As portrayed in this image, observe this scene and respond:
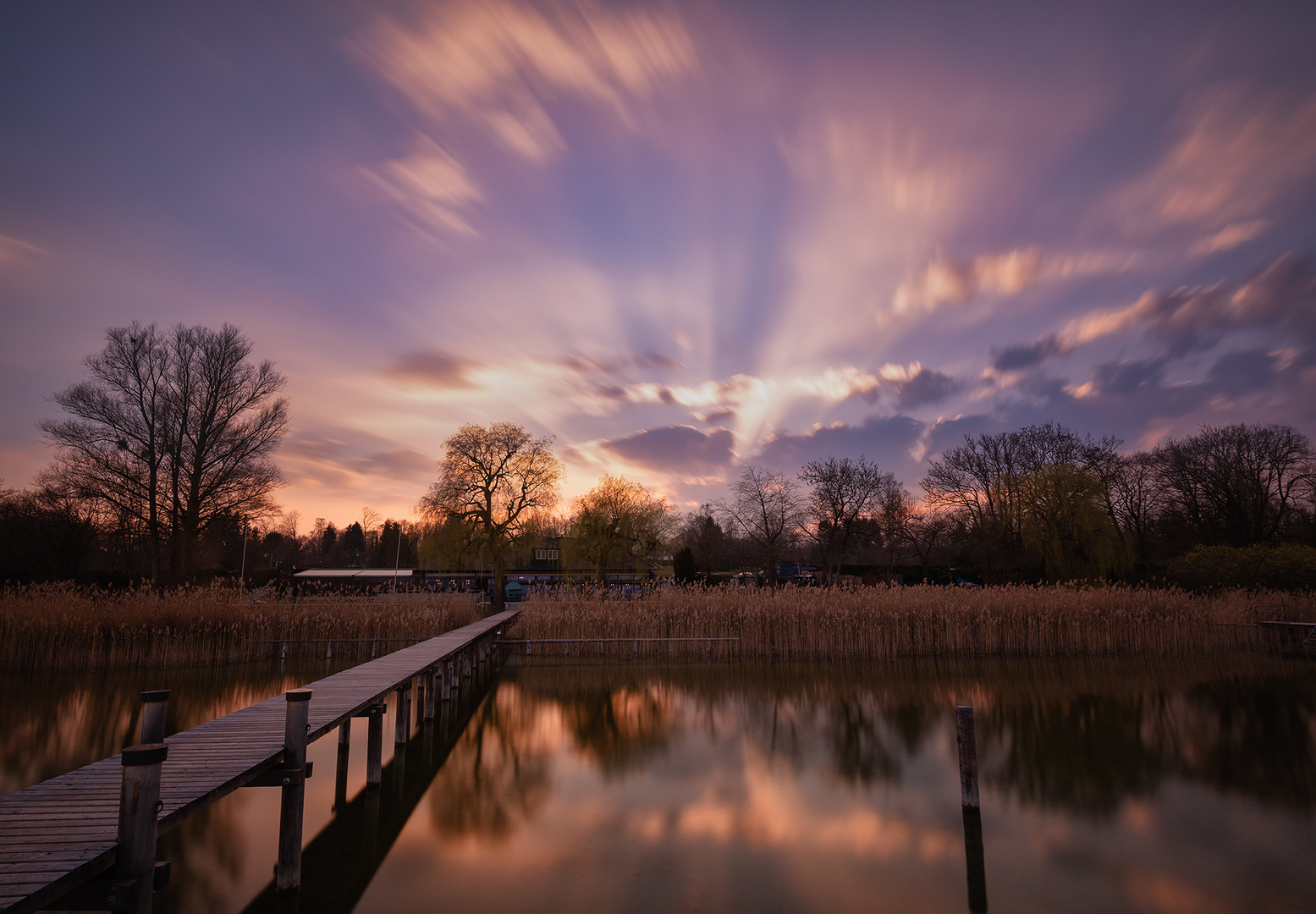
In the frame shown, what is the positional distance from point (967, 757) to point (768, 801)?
7.40ft

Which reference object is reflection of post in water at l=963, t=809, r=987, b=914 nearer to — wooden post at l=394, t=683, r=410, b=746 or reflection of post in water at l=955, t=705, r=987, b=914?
reflection of post in water at l=955, t=705, r=987, b=914

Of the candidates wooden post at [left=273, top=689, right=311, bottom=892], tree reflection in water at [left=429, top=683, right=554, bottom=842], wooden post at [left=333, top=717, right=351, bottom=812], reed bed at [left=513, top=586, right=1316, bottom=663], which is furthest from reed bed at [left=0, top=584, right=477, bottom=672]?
wooden post at [left=273, top=689, right=311, bottom=892]

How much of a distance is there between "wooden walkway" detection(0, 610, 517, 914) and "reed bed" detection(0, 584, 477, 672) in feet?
37.9

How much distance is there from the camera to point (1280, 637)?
2036 cm

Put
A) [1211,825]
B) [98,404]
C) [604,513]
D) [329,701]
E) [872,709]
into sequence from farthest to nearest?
[604,513] < [98,404] < [872,709] < [329,701] < [1211,825]

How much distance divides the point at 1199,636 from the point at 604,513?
89.4 ft

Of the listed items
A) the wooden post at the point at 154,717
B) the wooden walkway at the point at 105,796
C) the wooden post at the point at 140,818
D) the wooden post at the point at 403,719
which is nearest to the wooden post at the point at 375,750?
the wooden walkway at the point at 105,796

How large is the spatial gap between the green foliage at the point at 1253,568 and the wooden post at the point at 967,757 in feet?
75.3

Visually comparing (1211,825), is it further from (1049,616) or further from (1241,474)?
(1241,474)

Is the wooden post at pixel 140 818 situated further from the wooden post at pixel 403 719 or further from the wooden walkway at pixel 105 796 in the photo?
the wooden post at pixel 403 719

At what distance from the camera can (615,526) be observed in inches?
1534

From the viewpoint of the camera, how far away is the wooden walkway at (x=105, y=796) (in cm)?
333

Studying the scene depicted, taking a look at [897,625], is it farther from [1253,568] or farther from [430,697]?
[1253,568]

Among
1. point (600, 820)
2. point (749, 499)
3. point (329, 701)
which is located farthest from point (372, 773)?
point (749, 499)
